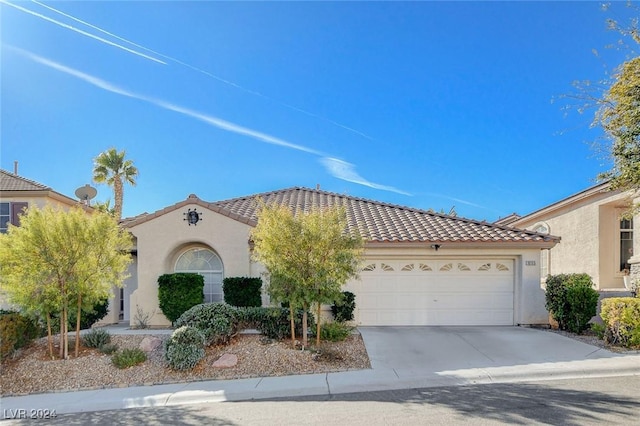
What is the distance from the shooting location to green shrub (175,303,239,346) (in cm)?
956

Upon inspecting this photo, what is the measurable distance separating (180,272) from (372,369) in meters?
7.88

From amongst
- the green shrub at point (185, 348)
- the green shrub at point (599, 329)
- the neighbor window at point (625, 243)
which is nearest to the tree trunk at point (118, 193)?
the green shrub at point (185, 348)

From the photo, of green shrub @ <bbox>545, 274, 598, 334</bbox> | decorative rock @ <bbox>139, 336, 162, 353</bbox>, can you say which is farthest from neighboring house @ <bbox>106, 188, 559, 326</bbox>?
decorative rock @ <bbox>139, 336, 162, 353</bbox>

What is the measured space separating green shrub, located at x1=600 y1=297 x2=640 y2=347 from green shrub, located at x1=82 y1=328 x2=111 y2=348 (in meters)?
12.9

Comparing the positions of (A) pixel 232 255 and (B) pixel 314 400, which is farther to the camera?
(A) pixel 232 255

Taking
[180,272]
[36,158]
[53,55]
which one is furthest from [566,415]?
[36,158]

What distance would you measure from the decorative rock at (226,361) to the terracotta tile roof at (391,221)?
406 cm

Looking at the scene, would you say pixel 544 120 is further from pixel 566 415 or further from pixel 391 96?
pixel 566 415

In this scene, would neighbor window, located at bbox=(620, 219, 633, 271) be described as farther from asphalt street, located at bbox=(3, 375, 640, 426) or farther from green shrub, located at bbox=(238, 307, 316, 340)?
green shrub, located at bbox=(238, 307, 316, 340)

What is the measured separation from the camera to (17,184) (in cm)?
1827

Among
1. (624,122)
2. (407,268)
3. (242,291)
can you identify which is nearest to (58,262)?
(242,291)

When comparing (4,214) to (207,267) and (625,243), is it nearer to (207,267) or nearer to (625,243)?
(207,267)

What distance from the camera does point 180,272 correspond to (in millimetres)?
13359

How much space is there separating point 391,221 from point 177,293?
8187 millimetres
